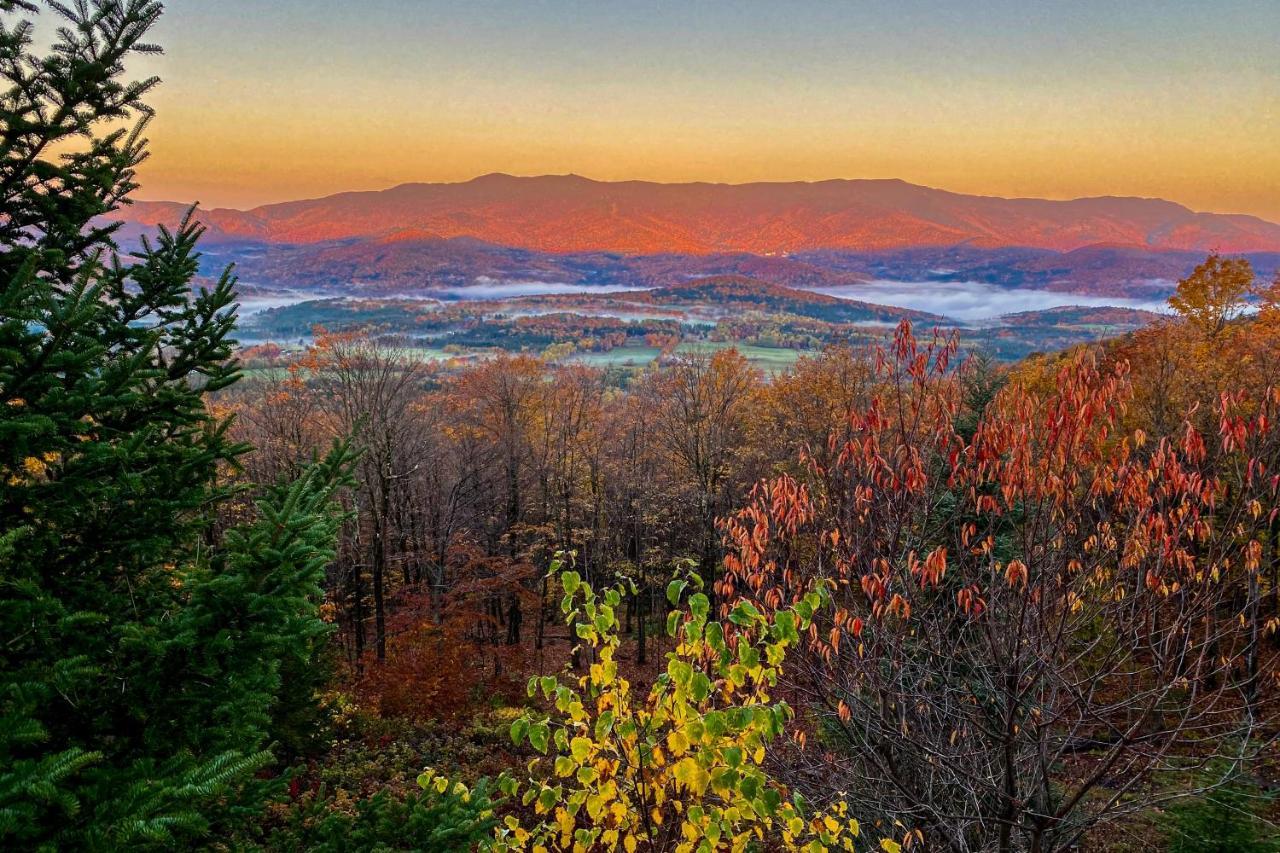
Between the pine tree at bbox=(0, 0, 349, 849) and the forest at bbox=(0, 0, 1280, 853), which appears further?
the forest at bbox=(0, 0, 1280, 853)

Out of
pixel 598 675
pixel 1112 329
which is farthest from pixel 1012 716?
pixel 1112 329

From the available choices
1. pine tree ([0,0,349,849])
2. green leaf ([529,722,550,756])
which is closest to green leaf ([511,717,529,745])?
green leaf ([529,722,550,756])

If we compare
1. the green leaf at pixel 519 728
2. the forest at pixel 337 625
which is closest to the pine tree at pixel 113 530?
the forest at pixel 337 625

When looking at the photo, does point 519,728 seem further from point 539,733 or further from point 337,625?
point 337,625

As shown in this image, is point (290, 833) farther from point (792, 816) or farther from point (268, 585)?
point (792, 816)

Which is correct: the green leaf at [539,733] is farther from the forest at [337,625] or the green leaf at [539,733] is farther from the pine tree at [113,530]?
the pine tree at [113,530]

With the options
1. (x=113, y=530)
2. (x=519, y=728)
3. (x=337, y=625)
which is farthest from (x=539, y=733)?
(x=337, y=625)

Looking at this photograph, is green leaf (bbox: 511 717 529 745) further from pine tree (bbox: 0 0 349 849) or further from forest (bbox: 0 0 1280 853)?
Answer: pine tree (bbox: 0 0 349 849)

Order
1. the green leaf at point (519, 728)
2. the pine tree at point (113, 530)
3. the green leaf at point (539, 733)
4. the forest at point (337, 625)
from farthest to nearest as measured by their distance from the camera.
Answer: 1. the green leaf at point (519, 728)
2. the green leaf at point (539, 733)
3. the forest at point (337, 625)
4. the pine tree at point (113, 530)
